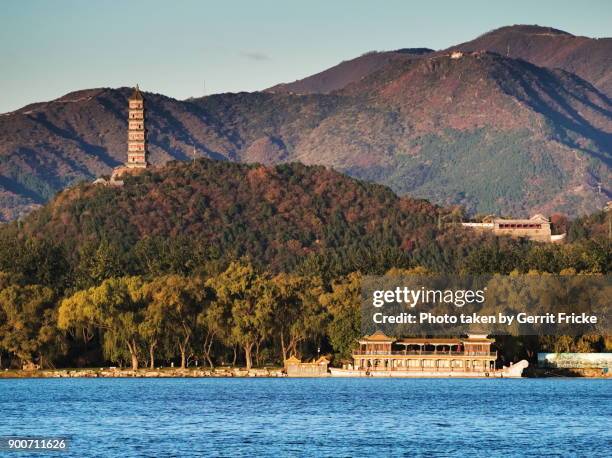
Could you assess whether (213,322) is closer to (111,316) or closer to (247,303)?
(247,303)

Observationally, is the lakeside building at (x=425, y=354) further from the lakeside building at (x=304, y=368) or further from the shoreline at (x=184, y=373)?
the shoreline at (x=184, y=373)

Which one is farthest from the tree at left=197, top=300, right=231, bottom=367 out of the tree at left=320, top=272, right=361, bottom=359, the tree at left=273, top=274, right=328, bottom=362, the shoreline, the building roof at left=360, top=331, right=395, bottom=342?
the building roof at left=360, top=331, right=395, bottom=342

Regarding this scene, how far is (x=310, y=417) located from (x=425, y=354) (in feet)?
178

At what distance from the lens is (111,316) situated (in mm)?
149250

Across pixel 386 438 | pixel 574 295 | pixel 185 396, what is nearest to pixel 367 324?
pixel 574 295

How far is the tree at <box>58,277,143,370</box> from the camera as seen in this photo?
148 meters

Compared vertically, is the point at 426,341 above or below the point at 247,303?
below

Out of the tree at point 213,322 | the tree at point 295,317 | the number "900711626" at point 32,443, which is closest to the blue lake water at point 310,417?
the number "900711626" at point 32,443

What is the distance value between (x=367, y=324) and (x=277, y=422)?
53.9 meters

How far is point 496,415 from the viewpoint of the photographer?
345 feet

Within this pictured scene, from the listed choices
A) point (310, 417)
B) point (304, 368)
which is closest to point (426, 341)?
point (304, 368)

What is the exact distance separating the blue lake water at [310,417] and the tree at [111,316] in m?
6.19

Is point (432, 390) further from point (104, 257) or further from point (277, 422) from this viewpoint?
point (104, 257)

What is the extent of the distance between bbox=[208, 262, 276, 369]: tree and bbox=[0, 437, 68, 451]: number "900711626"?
63.2 m
